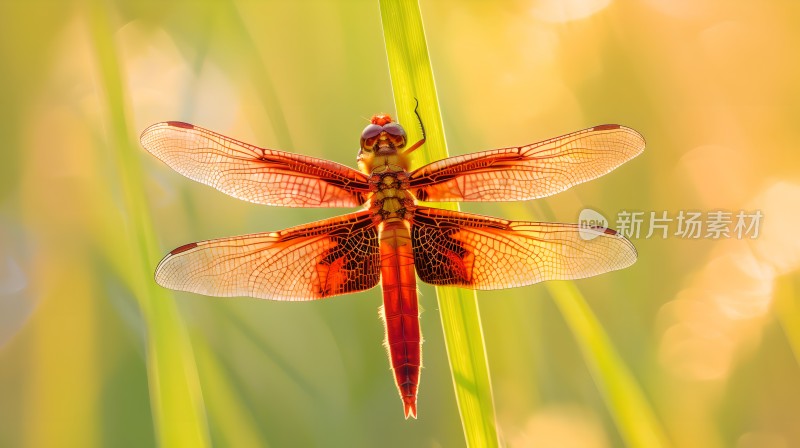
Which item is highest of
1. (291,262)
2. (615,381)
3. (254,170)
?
(254,170)

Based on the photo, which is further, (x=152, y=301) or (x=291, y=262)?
(x=291, y=262)

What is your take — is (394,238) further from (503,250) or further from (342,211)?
(342,211)

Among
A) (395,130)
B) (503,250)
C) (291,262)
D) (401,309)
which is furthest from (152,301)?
(503,250)

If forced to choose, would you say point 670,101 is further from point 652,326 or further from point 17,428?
point 17,428

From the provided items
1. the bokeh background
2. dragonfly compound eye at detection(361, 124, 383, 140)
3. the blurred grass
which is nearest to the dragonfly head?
dragonfly compound eye at detection(361, 124, 383, 140)

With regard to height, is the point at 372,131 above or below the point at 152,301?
above

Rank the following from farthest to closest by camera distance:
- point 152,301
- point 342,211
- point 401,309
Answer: point 342,211 → point 401,309 → point 152,301

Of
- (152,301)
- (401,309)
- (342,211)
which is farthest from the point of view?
(342,211)

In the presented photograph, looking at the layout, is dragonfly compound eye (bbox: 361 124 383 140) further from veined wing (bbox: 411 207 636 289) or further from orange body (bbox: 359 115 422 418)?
veined wing (bbox: 411 207 636 289)
